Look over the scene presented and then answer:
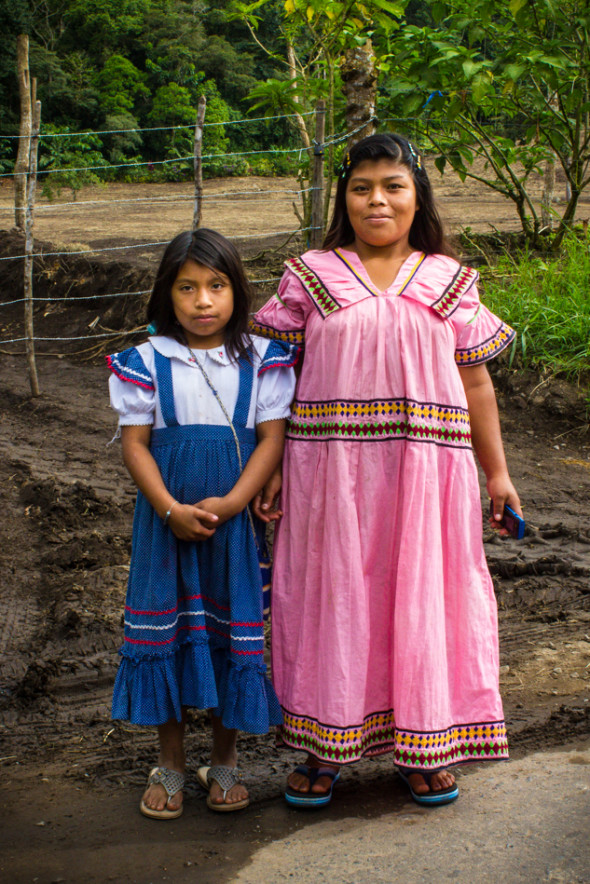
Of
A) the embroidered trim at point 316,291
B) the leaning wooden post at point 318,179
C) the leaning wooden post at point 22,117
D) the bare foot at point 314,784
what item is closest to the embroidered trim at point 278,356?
the embroidered trim at point 316,291

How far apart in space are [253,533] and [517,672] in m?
1.28

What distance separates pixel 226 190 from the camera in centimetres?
1628

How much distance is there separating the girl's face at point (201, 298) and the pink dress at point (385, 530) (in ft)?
0.60

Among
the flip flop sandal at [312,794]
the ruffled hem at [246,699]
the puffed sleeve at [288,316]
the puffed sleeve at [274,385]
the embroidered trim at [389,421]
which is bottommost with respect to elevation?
the flip flop sandal at [312,794]

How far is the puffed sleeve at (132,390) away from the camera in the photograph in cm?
201

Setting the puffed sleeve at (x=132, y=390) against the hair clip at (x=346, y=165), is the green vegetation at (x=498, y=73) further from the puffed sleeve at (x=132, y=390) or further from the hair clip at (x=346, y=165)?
the puffed sleeve at (x=132, y=390)

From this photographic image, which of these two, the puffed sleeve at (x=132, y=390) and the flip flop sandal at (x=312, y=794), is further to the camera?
the flip flop sandal at (x=312, y=794)

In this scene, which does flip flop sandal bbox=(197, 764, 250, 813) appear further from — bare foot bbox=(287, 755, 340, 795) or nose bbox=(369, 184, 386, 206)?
nose bbox=(369, 184, 386, 206)

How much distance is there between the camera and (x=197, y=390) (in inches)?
80.1

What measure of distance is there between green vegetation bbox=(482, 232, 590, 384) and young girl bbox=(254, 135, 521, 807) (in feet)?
11.5

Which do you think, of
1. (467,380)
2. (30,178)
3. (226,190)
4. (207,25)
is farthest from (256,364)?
(207,25)

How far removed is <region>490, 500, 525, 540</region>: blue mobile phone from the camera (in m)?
2.10

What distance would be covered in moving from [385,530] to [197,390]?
56 centimetres

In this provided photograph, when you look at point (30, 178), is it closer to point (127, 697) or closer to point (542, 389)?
point (542, 389)
